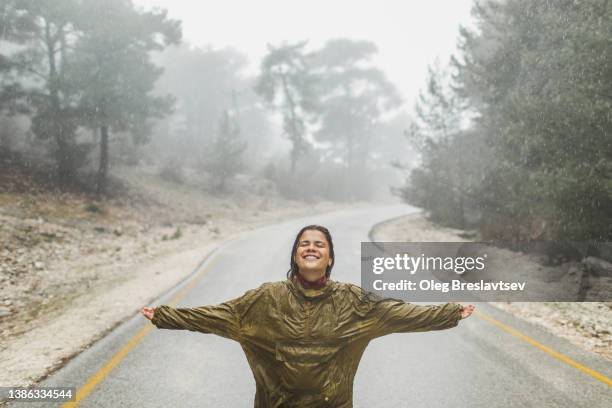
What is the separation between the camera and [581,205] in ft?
29.1

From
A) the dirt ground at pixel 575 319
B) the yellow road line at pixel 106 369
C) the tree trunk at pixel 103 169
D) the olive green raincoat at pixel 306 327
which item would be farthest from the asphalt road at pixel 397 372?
the tree trunk at pixel 103 169

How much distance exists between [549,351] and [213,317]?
5.19 metres

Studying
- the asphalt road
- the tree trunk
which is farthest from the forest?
the asphalt road

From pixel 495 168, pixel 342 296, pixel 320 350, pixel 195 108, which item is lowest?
pixel 320 350

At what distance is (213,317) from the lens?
9.61 feet

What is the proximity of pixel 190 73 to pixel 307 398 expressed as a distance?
2012 inches

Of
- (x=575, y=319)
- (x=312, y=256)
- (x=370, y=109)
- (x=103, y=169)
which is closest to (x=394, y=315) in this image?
(x=312, y=256)

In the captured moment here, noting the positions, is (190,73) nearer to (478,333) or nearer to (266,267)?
(266,267)

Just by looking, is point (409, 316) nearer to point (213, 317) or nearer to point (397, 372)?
point (213, 317)

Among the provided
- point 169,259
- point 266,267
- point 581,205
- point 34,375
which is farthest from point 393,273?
point 34,375

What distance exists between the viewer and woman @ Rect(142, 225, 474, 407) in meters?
2.67

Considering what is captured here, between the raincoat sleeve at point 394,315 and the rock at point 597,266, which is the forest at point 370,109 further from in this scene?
the raincoat sleeve at point 394,315

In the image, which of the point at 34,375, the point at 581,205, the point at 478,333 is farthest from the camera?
the point at 581,205

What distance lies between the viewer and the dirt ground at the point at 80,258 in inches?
252
